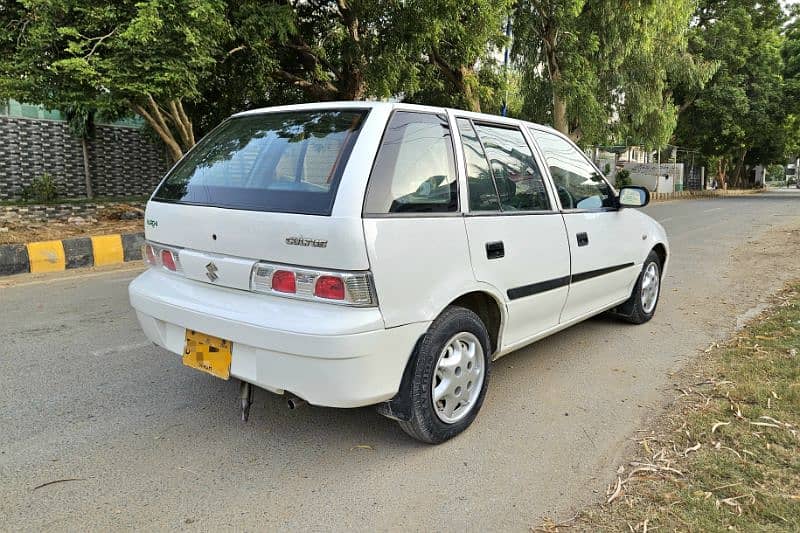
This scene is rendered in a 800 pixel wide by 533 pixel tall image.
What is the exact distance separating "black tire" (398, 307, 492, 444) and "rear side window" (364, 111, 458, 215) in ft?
1.79

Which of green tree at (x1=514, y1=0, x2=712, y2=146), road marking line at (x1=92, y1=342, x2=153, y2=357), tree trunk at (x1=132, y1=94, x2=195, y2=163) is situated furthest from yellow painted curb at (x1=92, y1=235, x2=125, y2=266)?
green tree at (x1=514, y1=0, x2=712, y2=146)

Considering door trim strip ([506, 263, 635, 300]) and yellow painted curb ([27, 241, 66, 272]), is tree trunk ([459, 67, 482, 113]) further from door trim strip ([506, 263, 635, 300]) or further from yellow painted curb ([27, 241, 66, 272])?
door trim strip ([506, 263, 635, 300])

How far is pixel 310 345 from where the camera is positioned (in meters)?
2.32

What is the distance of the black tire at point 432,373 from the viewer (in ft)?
8.54

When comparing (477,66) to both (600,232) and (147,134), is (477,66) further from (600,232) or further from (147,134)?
(600,232)

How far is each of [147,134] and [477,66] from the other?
9471mm

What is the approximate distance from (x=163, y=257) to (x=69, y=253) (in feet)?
17.8

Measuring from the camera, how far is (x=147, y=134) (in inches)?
607

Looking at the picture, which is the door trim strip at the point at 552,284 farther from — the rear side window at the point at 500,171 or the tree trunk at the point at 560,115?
the tree trunk at the point at 560,115

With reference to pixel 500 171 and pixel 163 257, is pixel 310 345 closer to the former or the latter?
pixel 163 257

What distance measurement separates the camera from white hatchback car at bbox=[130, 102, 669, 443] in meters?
2.38

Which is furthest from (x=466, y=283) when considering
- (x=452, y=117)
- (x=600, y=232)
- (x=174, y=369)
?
(x=174, y=369)

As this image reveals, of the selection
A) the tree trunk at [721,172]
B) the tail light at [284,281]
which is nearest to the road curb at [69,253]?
the tail light at [284,281]

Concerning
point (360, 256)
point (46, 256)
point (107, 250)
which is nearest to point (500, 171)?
point (360, 256)
